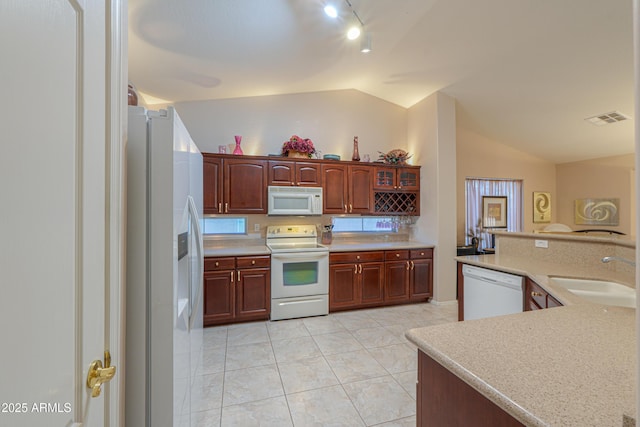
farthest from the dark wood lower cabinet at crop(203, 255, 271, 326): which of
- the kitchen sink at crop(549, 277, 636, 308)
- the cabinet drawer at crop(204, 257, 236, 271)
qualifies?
the kitchen sink at crop(549, 277, 636, 308)

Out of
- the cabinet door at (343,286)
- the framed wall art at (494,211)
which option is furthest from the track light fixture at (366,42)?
the framed wall art at (494,211)

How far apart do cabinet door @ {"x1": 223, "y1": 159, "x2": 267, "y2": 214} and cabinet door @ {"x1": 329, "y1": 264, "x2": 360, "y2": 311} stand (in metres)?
1.25

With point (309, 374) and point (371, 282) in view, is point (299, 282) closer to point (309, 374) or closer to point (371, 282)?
point (371, 282)

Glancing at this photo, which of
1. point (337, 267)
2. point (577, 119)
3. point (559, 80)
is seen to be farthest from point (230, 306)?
point (577, 119)

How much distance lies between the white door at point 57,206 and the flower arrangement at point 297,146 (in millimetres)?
2976

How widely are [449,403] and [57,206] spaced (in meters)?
1.25

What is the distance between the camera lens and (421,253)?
3.92 meters

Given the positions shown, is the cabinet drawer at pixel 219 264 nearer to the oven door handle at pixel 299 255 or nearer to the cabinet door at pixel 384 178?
the oven door handle at pixel 299 255

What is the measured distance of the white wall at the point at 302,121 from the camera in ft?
12.3

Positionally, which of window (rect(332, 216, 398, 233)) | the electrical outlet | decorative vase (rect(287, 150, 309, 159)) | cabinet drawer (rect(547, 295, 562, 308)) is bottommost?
cabinet drawer (rect(547, 295, 562, 308))

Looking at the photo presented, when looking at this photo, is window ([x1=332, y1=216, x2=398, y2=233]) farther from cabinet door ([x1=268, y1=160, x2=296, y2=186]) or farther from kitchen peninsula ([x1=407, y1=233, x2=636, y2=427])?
kitchen peninsula ([x1=407, y1=233, x2=636, y2=427])

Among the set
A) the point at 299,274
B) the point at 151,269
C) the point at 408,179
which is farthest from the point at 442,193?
the point at 151,269

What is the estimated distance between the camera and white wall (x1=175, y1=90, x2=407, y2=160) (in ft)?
12.3

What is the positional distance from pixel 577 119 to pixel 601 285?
11.8 ft
